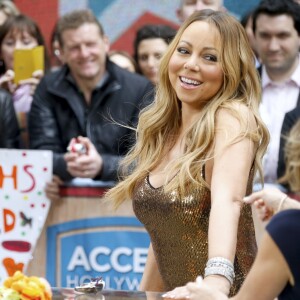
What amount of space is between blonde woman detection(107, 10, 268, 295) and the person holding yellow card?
290cm

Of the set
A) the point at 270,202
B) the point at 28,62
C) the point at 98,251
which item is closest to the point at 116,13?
the point at 28,62

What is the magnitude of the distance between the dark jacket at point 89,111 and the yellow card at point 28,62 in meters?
0.32

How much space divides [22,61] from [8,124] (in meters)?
0.55

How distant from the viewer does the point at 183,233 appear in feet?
11.5

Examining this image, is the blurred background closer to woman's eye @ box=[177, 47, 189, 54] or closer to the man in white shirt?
the man in white shirt

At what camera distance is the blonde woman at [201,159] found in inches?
135

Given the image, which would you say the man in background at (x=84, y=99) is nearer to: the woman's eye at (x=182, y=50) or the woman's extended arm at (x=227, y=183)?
the woman's eye at (x=182, y=50)

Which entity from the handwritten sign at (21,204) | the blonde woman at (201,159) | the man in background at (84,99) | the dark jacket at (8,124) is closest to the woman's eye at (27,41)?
the man in background at (84,99)

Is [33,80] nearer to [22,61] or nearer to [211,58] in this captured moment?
[22,61]

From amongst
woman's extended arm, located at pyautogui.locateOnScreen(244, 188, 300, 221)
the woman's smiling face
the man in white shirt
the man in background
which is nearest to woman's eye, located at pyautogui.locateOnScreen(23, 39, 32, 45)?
the man in background

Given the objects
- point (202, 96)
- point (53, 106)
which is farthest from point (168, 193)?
point (53, 106)

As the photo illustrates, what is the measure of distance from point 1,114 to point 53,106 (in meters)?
0.36

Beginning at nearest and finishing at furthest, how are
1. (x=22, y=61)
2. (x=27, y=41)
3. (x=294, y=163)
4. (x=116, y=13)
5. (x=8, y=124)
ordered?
(x=294, y=163), (x=8, y=124), (x=22, y=61), (x=27, y=41), (x=116, y=13)

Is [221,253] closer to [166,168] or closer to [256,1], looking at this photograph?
[166,168]
